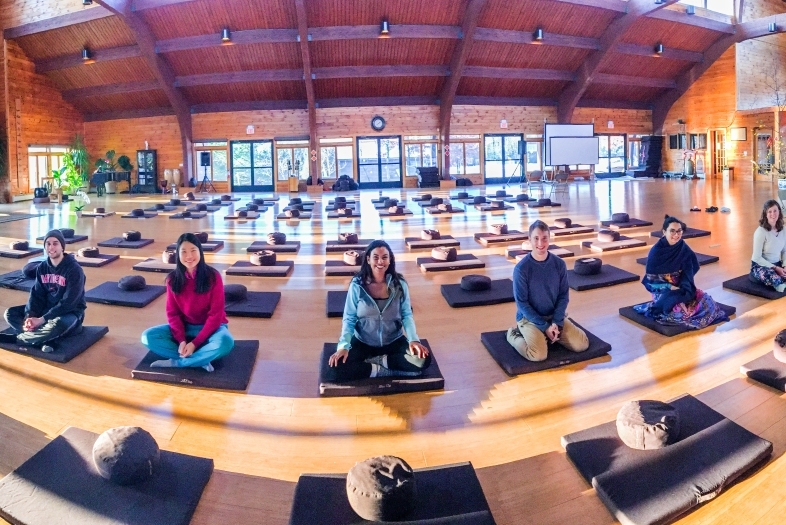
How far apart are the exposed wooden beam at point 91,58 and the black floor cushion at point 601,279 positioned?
50.2 ft

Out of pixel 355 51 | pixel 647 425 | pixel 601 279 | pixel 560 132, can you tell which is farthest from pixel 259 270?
pixel 560 132

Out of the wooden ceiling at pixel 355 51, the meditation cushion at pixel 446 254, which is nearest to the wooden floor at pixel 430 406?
the meditation cushion at pixel 446 254

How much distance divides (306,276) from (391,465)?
13.8ft

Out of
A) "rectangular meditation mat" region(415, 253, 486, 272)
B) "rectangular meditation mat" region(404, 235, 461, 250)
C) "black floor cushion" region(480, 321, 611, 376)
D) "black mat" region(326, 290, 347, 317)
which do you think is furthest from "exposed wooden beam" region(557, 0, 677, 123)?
"black floor cushion" region(480, 321, 611, 376)

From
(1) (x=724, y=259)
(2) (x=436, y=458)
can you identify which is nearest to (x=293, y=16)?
(1) (x=724, y=259)

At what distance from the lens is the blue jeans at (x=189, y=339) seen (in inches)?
127

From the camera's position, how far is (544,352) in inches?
131

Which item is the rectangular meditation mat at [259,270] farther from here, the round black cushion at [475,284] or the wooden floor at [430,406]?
the round black cushion at [475,284]

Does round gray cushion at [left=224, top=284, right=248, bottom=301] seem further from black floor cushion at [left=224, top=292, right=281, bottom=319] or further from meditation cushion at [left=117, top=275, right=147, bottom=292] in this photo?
meditation cushion at [left=117, top=275, right=147, bottom=292]

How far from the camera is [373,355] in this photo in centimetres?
319

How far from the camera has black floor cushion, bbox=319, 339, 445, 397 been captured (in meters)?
2.99

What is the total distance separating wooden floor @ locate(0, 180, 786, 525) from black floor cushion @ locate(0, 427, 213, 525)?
0.34ft

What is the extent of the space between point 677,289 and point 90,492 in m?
3.91

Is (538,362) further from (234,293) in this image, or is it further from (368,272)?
(234,293)
